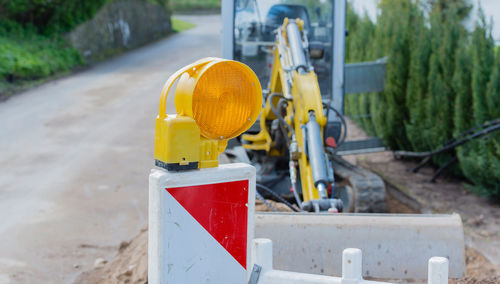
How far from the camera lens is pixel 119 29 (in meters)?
24.5

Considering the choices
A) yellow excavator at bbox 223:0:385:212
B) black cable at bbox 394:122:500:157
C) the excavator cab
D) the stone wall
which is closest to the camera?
yellow excavator at bbox 223:0:385:212

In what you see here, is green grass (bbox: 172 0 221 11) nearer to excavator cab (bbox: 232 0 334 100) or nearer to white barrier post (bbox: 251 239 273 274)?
excavator cab (bbox: 232 0 334 100)

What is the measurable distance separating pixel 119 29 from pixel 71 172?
1717cm

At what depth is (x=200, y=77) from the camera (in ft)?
7.39

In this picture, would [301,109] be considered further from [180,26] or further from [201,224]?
[180,26]

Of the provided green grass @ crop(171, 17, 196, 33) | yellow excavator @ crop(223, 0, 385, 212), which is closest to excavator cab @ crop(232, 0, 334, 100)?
yellow excavator @ crop(223, 0, 385, 212)

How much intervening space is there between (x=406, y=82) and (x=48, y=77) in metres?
11.1

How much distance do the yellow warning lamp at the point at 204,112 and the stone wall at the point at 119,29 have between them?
1870 cm

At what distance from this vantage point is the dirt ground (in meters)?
4.62

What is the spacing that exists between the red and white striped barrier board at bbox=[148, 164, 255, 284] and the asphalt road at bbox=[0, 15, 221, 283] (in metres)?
2.91

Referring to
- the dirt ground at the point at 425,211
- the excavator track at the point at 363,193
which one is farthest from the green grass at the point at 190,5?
the excavator track at the point at 363,193

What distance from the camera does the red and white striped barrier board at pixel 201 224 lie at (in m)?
2.21

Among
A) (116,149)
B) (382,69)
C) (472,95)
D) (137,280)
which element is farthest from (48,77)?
(137,280)

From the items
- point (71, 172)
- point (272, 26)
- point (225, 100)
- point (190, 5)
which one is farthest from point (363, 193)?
point (190, 5)
